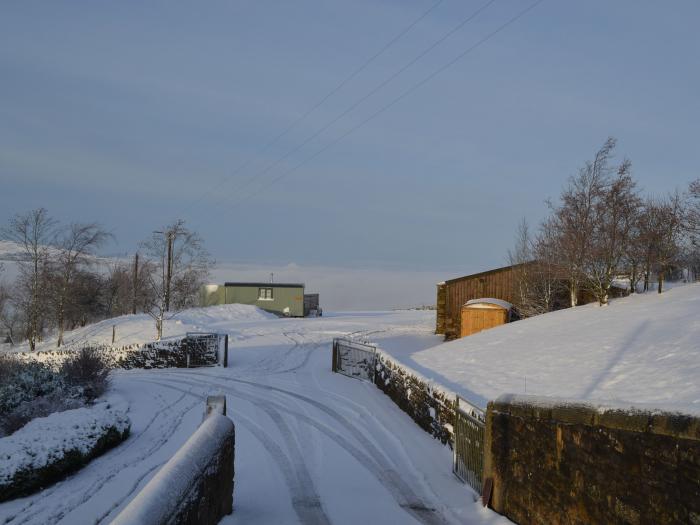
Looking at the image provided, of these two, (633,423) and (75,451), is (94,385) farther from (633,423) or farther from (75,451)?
(633,423)

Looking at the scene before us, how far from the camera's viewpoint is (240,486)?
9.74 meters

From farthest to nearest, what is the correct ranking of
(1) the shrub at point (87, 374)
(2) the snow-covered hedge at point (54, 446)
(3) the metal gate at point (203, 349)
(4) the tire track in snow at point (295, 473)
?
1. (3) the metal gate at point (203, 349)
2. (1) the shrub at point (87, 374)
3. (2) the snow-covered hedge at point (54, 446)
4. (4) the tire track in snow at point (295, 473)

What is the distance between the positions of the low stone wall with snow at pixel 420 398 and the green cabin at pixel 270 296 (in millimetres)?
41193

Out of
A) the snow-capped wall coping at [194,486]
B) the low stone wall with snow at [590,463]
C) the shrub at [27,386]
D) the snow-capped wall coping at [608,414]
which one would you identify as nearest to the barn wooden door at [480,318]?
the shrub at [27,386]

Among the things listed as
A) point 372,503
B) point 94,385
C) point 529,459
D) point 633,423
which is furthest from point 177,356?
point 633,423

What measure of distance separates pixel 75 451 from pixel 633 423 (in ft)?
36.1

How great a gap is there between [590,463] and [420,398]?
8.23 metres

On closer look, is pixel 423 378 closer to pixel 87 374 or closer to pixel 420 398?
pixel 420 398

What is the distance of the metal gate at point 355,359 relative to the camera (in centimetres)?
2248

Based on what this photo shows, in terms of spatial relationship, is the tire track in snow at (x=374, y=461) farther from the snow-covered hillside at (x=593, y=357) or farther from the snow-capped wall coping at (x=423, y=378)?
the snow-covered hillside at (x=593, y=357)

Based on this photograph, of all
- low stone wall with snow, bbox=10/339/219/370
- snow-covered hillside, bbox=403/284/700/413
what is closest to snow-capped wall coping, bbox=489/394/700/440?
snow-covered hillside, bbox=403/284/700/413

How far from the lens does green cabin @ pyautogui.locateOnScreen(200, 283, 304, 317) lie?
198 ft

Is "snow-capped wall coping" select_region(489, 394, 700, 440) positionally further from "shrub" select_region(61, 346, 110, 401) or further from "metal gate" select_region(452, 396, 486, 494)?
"shrub" select_region(61, 346, 110, 401)

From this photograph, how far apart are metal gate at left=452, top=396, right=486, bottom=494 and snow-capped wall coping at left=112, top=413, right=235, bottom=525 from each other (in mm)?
3931
